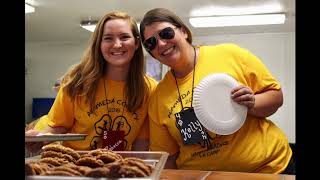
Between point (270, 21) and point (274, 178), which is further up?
point (270, 21)

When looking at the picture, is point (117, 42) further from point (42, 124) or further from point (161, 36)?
point (42, 124)

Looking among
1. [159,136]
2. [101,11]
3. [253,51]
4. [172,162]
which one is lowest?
[172,162]

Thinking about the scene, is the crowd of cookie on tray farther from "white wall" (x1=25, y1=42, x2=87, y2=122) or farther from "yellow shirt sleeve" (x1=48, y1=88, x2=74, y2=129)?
"white wall" (x1=25, y1=42, x2=87, y2=122)

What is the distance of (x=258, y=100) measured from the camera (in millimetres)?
1339

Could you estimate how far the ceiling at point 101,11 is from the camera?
4.20 meters

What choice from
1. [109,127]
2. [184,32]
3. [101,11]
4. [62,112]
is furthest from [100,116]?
[101,11]

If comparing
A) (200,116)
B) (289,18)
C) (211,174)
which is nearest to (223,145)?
(200,116)

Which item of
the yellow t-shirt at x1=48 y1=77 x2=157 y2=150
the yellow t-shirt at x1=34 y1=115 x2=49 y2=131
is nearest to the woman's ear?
the yellow t-shirt at x1=48 y1=77 x2=157 y2=150

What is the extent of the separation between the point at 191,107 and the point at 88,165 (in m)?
0.72

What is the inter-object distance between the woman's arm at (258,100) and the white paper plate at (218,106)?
21mm

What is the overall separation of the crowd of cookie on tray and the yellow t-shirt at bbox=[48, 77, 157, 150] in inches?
25.8
